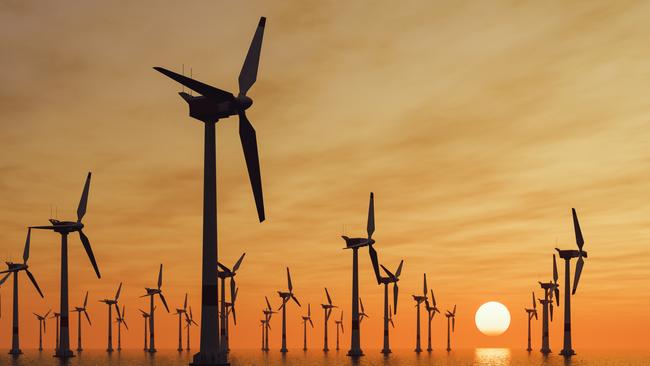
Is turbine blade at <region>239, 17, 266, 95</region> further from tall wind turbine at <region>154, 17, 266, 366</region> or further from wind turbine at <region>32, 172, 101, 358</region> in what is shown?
wind turbine at <region>32, 172, 101, 358</region>

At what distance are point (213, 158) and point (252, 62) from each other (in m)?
15.3

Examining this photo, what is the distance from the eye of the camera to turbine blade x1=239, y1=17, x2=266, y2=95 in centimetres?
9231

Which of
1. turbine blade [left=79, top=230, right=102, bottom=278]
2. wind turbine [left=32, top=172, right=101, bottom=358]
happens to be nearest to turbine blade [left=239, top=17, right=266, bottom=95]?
turbine blade [left=79, top=230, right=102, bottom=278]

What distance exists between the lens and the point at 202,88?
85938 mm

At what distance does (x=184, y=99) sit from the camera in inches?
3452

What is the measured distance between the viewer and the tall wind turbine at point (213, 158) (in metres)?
80.8

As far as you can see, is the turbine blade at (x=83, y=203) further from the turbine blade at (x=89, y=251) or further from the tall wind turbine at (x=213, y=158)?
the tall wind turbine at (x=213, y=158)

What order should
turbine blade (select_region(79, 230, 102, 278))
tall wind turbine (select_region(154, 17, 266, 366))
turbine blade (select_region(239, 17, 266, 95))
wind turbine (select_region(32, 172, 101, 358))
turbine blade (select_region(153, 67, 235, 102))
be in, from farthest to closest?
wind turbine (select_region(32, 172, 101, 358))
turbine blade (select_region(79, 230, 102, 278))
turbine blade (select_region(239, 17, 266, 95))
turbine blade (select_region(153, 67, 235, 102))
tall wind turbine (select_region(154, 17, 266, 366))

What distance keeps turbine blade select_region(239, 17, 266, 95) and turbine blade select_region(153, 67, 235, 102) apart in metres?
4.35

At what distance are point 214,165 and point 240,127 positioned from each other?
7581mm

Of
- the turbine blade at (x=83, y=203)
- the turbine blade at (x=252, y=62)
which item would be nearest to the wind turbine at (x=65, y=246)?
the turbine blade at (x=83, y=203)

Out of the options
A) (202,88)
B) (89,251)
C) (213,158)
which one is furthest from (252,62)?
(89,251)

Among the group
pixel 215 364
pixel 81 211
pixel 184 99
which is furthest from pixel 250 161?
pixel 81 211

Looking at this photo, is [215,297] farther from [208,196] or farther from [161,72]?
[161,72]
